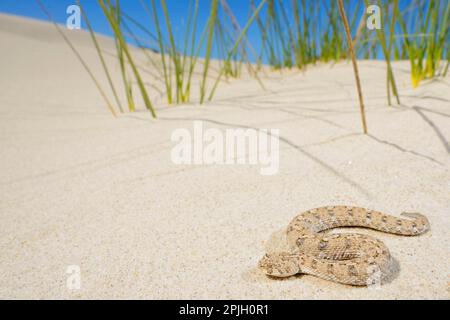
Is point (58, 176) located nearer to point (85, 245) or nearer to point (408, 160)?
point (85, 245)

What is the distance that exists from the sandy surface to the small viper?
5 cm

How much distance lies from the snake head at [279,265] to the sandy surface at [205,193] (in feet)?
0.13

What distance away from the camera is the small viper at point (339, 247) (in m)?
1.63

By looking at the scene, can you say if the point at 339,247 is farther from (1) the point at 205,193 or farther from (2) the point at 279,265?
(1) the point at 205,193

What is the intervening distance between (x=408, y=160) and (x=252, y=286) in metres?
1.44

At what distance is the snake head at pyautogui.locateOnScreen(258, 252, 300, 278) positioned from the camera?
1.65 m

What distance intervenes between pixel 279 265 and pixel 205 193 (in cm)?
87

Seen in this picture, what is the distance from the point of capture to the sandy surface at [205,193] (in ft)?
5.56

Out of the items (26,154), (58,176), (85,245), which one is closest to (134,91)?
(26,154)

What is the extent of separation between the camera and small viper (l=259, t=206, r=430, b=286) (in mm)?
1635

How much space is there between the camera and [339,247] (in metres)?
1.93

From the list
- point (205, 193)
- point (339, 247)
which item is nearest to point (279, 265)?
point (339, 247)

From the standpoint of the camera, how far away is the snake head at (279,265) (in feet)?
5.43

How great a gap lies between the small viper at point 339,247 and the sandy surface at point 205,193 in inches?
1.9
